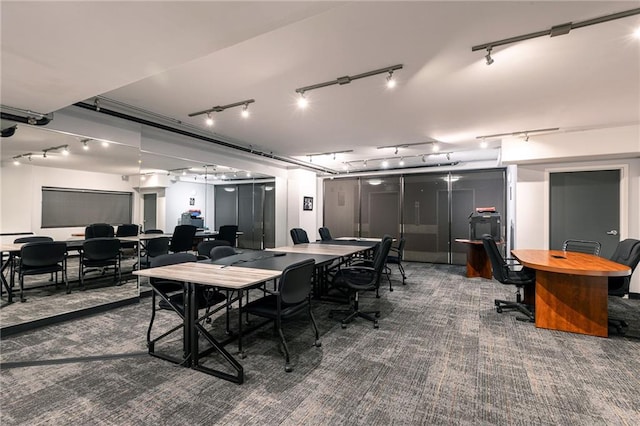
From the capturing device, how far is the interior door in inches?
201

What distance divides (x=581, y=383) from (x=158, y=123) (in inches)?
230

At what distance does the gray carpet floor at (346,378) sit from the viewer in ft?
6.33

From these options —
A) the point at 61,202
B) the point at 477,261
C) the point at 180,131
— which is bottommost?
the point at 477,261

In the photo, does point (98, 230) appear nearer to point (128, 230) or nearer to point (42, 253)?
point (128, 230)

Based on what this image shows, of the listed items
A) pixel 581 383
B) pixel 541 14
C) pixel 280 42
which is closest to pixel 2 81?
pixel 280 42

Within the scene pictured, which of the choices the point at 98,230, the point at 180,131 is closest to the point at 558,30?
the point at 180,131

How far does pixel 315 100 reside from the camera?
3682 mm

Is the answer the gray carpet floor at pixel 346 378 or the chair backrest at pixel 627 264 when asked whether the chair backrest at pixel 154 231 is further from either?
the chair backrest at pixel 627 264

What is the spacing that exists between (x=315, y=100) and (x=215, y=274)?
245cm

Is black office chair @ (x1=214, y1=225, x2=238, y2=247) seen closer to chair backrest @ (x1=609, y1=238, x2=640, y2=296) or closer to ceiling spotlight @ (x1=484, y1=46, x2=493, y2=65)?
ceiling spotlight @ (x1=484, y1=46, x2=493, y2=65)

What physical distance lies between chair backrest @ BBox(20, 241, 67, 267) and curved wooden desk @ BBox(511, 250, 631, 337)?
6.18 metres

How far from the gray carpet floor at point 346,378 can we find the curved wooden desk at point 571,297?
14cm

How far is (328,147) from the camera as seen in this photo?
6289 mm

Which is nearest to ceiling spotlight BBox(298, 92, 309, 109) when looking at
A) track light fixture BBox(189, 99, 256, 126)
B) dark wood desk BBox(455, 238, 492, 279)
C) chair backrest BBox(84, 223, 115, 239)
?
track light fixture BBox(189, 99, 256, 126)
